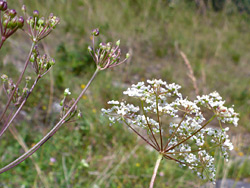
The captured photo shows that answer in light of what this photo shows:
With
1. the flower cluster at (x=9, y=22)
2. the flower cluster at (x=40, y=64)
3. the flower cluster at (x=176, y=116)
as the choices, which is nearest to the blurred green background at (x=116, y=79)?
the flower cluster at (x=176, y=116)

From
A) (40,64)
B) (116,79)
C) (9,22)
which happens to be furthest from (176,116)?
(116,79)

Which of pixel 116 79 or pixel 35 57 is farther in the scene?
pixel 116 79

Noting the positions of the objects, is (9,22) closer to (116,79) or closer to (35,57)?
(35,57)

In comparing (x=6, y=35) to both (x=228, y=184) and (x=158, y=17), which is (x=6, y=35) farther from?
(x=158, y=17)

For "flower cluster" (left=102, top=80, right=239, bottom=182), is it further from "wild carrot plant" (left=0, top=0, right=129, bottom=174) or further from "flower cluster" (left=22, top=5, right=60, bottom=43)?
"flower cluster" (left=22, top=5, right=60, bottom=43)

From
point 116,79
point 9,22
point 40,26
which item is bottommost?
point 9,22

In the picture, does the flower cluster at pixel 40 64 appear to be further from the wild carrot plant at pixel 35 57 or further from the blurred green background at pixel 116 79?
the blurred green background at pixel 116 79

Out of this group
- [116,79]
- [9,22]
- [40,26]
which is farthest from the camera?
[116,79]

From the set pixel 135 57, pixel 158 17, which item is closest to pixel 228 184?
pixel 135 57

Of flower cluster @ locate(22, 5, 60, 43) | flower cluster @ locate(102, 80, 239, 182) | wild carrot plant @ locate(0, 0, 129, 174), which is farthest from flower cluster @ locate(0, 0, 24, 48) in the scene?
flower cluster @ locate(102, 80, 239, 182)

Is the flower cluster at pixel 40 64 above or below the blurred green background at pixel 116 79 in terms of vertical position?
below
